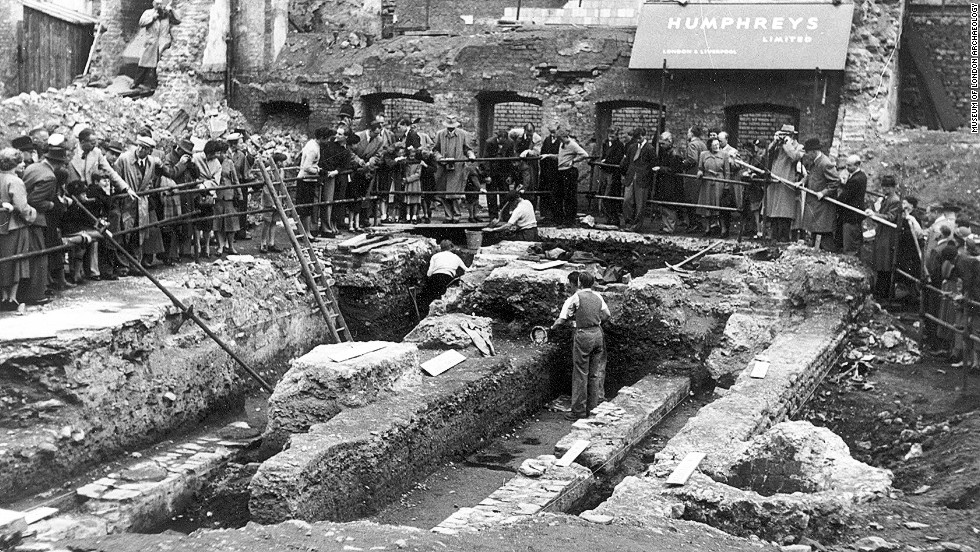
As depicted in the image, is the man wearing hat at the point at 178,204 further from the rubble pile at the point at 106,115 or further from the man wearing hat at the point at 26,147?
the rubble pile at the point at 106,115

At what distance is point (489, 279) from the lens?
→ 1473 centimetres

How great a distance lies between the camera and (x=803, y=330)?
13906 millimetres

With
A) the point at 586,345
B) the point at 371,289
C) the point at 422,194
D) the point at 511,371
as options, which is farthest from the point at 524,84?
the point at 511,371

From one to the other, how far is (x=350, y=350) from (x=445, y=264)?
4.98m

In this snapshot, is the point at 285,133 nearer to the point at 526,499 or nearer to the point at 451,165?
the point at 451,165

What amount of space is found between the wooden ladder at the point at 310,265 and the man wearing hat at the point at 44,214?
10.1 feet

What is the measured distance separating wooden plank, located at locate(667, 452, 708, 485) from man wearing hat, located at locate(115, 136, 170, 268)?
7349mm

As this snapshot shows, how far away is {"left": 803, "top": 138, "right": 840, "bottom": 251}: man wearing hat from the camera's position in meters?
15.8

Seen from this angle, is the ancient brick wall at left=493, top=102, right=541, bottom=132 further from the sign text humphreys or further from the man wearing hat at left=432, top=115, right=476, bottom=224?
the man wearing hat at left=432, top=115, right=476, bottom=224

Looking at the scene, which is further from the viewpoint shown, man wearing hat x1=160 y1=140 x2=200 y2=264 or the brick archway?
the brick archway

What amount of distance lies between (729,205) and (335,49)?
29.4ft

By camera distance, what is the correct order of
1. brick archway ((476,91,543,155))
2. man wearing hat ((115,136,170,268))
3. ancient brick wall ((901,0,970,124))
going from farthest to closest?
brick archway ((476,91,543,155)) < ancient brick wall ((901,0,970,124)) < man wearing hat ((115,136,170,268))

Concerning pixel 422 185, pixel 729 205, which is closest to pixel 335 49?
pixel 422 185

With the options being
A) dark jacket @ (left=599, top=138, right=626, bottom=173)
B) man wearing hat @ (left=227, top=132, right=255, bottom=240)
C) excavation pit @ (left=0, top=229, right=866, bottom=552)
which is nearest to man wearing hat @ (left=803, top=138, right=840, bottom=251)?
excavation pit @ (left=0, top=229, right=866, bottom=552)
